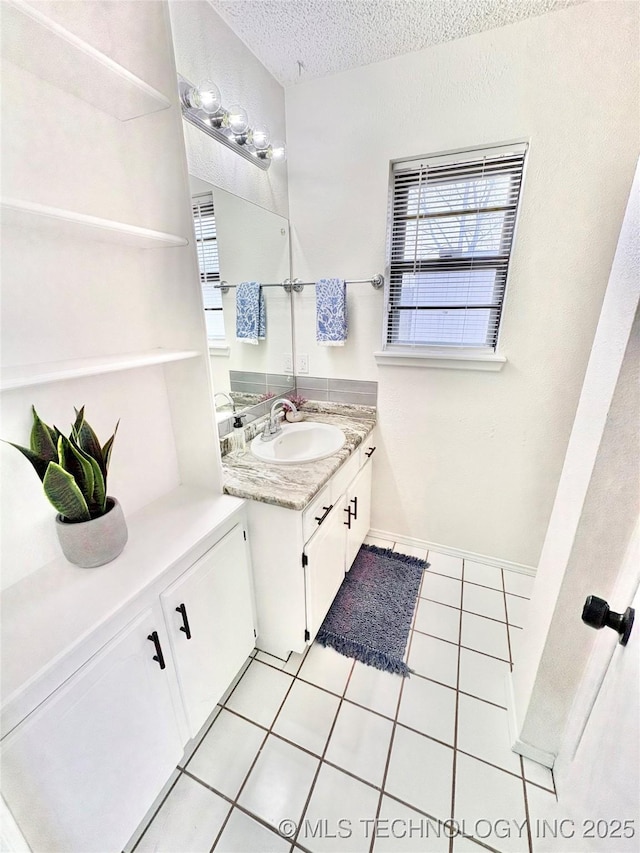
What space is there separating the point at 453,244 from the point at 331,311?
676mm

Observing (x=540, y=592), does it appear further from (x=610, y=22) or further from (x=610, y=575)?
(x=610, y=22)

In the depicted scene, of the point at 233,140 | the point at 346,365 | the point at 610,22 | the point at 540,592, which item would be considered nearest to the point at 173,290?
the point at 233,140

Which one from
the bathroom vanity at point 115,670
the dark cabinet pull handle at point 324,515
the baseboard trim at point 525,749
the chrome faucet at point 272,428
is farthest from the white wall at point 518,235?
the bathroom vanity at point 115,670

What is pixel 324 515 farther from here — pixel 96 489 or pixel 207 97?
pixel 207 97

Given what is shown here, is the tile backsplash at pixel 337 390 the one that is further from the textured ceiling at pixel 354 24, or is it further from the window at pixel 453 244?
the textured ceiling at pixel 354 24

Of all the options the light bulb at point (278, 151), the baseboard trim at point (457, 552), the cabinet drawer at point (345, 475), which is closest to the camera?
the cabinet drawer at point (345, 475)

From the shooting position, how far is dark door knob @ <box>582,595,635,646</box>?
58 centimetres

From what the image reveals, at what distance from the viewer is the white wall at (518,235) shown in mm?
1354

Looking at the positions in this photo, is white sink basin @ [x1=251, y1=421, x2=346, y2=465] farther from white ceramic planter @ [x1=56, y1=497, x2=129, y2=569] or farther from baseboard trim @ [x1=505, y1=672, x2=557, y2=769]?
baseboard trim @ [x1=505, y1=672, x2=557, y2=769]

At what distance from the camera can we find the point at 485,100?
1475 millimetres

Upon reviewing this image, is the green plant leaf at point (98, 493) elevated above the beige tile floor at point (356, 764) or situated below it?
above

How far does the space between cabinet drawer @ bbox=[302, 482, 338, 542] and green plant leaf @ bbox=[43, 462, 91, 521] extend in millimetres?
681

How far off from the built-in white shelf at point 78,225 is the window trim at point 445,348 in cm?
113

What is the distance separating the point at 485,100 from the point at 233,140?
3.57ft
